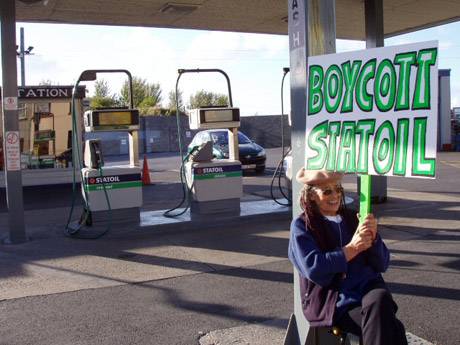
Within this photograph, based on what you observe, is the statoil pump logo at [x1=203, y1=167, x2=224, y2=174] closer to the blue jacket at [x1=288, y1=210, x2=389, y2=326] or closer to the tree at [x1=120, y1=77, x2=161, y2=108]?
the blue jacket at [x1=288, y1=210, x2=389, y2=326]

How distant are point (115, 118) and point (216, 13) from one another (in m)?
3.42

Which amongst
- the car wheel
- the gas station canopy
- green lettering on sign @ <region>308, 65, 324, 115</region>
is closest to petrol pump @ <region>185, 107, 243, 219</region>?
the gas station canopy

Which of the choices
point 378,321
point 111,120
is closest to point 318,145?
point 378,321

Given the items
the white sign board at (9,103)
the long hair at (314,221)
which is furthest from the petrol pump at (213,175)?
the long hair at (314,221)

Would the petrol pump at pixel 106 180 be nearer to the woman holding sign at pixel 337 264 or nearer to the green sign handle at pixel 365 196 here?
the woman holding sign at pixel 337 264

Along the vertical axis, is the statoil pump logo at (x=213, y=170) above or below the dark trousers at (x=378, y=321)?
above

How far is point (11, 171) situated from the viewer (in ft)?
28.3

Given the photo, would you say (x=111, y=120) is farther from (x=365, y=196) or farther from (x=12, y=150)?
(x=365, y=196)

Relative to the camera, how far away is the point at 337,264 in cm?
312

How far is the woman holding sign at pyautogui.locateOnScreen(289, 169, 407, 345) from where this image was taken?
309cm

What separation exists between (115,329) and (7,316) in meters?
1.21

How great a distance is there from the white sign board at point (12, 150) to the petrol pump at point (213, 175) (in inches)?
117

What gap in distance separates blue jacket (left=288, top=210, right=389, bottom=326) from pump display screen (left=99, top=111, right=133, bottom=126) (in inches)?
250

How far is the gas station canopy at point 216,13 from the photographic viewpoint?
1022cm
